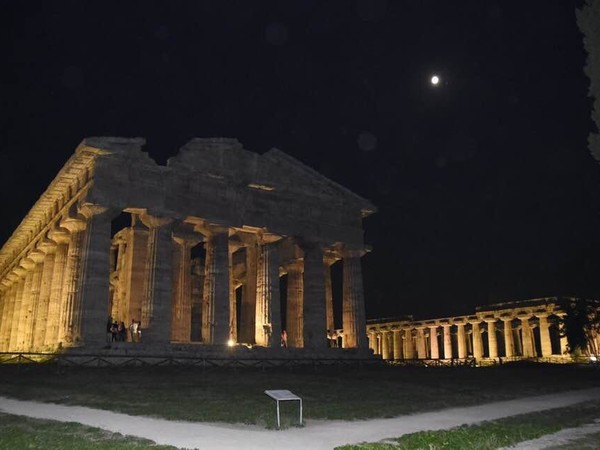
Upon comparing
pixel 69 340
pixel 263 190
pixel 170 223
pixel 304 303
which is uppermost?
pixel 263 190

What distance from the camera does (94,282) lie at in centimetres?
3275

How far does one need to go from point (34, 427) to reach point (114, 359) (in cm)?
1765

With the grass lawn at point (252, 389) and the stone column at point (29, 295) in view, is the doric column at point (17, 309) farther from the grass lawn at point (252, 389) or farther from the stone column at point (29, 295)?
the grass lawn at point (252, 389)

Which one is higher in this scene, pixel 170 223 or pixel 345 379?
pixel 170 223

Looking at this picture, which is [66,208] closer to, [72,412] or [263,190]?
[263,190]

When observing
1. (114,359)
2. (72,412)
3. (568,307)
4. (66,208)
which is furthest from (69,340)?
(568,307)

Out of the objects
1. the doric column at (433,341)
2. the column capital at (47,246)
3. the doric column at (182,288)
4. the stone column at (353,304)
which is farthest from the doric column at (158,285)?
the doric column at (433,341)

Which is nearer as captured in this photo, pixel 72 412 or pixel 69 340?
pixel 72 412

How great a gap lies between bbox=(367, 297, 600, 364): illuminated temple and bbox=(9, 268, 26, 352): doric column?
3720 cm

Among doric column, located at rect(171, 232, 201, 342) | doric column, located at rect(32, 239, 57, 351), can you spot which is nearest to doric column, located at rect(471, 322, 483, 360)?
doric column, located at rect(171, 232, 201, 342)

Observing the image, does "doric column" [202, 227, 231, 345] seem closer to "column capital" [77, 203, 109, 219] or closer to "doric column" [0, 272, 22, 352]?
"column capital" [77, 203, 109, 219]

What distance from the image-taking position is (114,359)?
100.0ft

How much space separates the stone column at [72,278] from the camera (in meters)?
33.4

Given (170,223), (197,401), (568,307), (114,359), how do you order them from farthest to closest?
(568,307)
(170,223)
(114,359)
(197,401)
